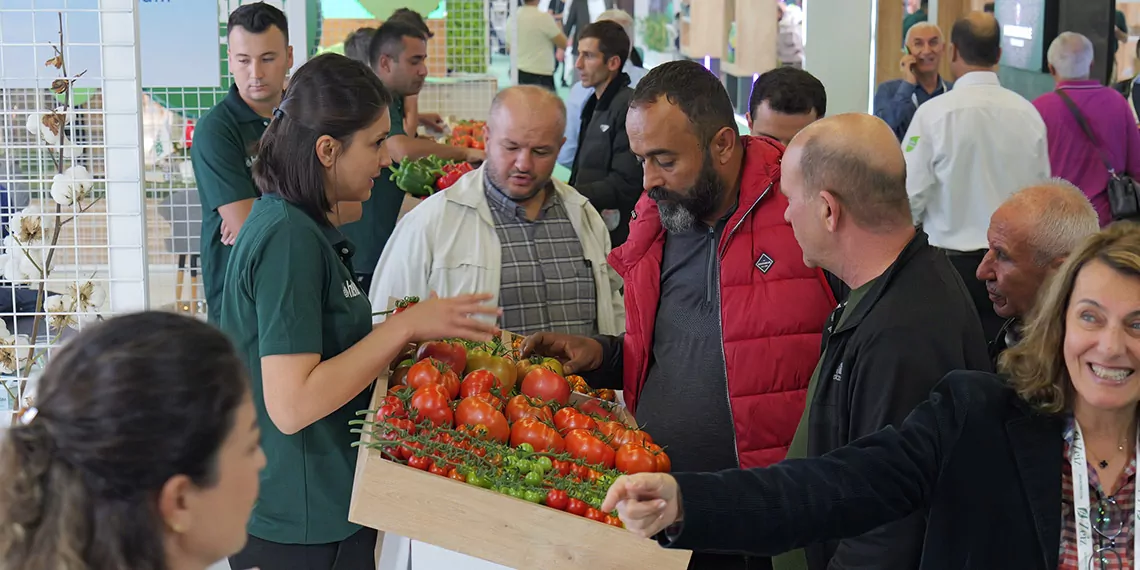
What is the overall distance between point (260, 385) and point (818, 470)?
121cm

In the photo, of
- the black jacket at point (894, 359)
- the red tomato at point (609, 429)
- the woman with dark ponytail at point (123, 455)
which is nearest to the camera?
the woman with dark ponytail at point (123, 455)

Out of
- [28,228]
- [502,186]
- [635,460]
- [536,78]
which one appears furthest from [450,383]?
[536,78]

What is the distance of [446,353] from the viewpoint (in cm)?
282

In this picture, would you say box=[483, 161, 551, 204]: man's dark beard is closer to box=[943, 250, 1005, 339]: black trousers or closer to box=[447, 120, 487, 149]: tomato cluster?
box=[943, 250, 1005, 339]: black trousers

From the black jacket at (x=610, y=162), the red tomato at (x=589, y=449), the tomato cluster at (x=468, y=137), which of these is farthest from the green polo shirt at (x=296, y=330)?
the tomato cluster at (x=468, y=137)

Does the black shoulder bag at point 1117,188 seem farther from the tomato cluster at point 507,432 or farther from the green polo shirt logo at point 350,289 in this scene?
the green polo shirt logo at point 350,289

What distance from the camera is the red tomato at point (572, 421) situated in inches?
100

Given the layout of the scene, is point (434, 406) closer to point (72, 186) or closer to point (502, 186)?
point (502, 186)

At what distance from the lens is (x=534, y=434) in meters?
2.45

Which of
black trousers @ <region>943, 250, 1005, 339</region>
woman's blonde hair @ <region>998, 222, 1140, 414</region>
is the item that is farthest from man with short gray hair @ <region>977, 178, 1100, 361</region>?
woman's blonde hair @ <region>998, 222, 1140, 414</region>

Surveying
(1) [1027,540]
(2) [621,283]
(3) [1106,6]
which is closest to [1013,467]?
(1) [1027,540]

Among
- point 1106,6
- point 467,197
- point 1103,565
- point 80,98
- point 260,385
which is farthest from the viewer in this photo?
point 1106,6

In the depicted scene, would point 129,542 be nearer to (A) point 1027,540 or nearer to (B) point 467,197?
(A) point 1027,540

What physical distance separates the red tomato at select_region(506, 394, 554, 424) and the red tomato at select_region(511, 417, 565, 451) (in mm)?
53
